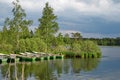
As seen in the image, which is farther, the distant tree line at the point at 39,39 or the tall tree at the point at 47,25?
the tall tree at the point at 47,25

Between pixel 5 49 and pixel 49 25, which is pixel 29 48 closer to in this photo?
pixel 5 49

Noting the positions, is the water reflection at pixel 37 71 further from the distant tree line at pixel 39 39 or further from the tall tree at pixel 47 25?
the tall tree at pixel 47 25

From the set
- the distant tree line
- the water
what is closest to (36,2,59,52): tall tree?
the distant tree line

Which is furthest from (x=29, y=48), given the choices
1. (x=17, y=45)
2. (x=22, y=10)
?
(x=22, y=10)

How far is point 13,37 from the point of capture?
9281 centimetres

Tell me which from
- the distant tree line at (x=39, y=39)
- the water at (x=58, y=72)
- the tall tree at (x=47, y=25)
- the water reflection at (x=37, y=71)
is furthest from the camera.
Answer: the tall tree at (x=47, y=25)

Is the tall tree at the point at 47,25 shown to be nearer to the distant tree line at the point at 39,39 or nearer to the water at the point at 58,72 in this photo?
the distant tree line at the point at 39,39

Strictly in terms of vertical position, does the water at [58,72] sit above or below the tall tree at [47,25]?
below

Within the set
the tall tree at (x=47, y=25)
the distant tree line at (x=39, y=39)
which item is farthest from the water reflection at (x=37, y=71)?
the tall tree at (x=47, y=25)

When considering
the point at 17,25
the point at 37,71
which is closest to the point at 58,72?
the point at 37,71

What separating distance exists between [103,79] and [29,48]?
152 ft

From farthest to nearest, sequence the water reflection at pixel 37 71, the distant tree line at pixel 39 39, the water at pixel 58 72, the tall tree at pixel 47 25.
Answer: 1. the tall tree at pixel 47 25
2. the distant tree line at pixel 39 39
3. the water at pixel 58 72
4. the water reflection at pixel 37 71

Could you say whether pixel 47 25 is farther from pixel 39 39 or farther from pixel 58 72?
pixel 58 72

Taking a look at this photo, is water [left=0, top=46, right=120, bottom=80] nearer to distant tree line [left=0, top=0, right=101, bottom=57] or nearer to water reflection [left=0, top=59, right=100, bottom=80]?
water reflection [left=0, top=59, right=100, bottom=80]
